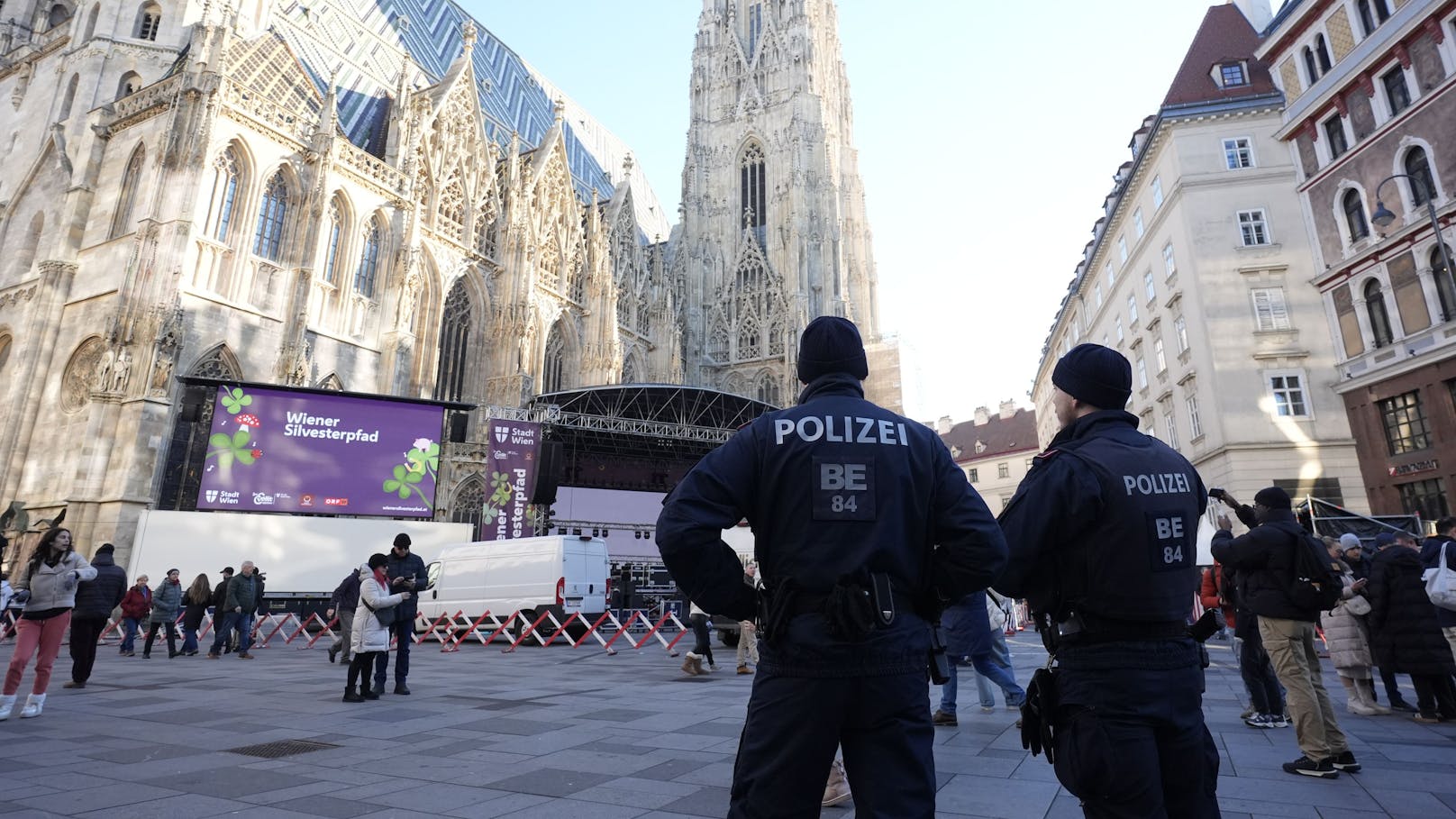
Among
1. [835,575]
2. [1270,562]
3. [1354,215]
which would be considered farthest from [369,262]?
[1354,215]

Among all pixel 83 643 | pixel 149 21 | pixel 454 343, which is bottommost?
pixel 83 643

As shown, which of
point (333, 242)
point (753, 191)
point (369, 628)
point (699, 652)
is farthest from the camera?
point (753, 191)

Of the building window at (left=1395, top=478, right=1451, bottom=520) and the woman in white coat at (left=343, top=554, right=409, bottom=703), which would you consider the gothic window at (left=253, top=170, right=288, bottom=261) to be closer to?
the woman in white coat at (left=343, top=554, right=409, bottom=703)

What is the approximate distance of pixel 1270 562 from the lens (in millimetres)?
4637

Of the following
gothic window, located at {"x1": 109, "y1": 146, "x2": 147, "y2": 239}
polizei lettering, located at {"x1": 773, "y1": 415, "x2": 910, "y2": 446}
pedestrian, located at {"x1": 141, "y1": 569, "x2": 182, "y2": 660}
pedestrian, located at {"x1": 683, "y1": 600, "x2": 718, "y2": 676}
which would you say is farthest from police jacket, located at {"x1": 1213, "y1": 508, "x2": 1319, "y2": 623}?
gothic window, located at {"x1": 109, "y1": 146, "x2": 147, "y2": 239}

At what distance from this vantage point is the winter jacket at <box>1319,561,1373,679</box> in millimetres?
6441

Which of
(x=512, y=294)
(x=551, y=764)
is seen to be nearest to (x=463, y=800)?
(x=551, y=764)

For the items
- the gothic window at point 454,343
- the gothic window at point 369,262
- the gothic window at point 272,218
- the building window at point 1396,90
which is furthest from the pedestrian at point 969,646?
the gothic window at point 454,343

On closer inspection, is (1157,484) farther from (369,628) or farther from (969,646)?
(369,628)

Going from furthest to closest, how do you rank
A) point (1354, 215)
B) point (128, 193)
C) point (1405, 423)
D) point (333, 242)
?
point (333, 242) < point (128, 193) < point (1354, 215) < point (1405, 423)

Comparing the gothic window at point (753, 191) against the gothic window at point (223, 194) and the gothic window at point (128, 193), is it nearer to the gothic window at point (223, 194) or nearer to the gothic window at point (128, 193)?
the gothic window at point (223, 194)

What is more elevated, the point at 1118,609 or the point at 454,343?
the point at 454,343

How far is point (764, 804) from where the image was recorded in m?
2.03

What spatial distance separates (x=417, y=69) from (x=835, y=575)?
3862cm
